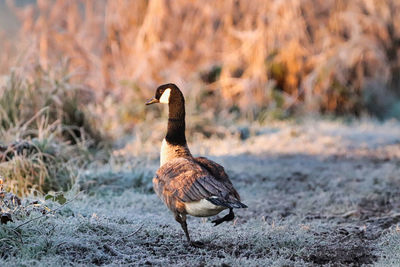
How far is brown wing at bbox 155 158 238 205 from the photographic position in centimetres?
322

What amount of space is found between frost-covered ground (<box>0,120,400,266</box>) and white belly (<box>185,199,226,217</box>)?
28 centimetres

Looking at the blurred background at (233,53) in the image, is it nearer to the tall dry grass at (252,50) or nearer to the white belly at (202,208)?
the tall dry grass at (252,50)

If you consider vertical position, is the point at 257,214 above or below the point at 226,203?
below

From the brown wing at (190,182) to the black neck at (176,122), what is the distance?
0.38 metres

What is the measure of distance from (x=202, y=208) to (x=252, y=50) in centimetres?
858

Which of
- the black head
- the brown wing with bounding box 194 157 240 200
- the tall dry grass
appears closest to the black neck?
the black head

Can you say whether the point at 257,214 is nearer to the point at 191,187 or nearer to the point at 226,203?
the point at 191,187

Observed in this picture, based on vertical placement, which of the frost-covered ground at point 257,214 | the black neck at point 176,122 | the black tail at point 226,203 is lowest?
the frost-covered ground at point 257,214

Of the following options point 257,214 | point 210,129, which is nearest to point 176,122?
point 257,214

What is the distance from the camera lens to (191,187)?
3287mm

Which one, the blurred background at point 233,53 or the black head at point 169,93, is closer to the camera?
the black head at point 169,93

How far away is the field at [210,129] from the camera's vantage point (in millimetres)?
3514

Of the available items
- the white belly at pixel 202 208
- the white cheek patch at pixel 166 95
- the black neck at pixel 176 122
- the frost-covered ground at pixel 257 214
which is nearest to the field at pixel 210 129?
the frost-covered ground at pixel 257 214

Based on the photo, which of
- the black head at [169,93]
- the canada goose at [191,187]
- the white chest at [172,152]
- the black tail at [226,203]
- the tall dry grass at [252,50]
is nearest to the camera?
the black tail at [226,203]
